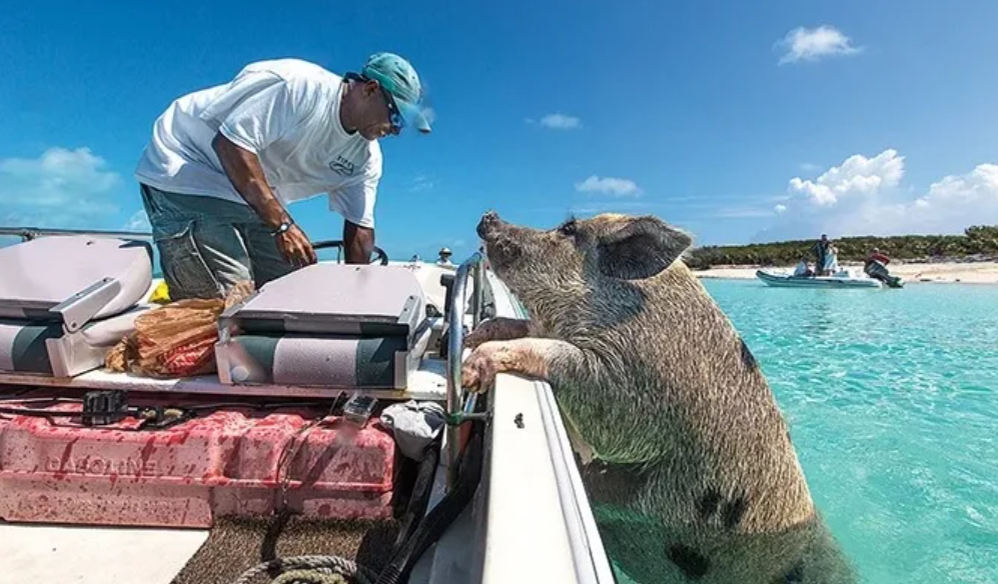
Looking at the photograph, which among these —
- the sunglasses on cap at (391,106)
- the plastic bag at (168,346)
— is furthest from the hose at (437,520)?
the sunglasses on cap at (391,106)

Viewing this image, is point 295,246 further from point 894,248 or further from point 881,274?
point 894,248

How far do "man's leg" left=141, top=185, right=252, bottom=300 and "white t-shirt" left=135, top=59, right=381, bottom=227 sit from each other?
0.06 metres

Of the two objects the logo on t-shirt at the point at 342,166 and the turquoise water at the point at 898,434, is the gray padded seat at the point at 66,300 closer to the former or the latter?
the logo on t-shirt at the point at 342,166

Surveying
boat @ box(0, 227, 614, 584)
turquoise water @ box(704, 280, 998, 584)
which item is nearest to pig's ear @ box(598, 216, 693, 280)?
boat @ box(0, 227, 614, 584)

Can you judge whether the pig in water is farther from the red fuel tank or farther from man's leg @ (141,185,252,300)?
man's leg @ (141,185,252,300)

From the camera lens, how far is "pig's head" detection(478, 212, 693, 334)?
2789 mm

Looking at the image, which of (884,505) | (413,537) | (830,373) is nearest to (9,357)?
(413,537)

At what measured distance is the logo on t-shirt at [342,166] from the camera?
11.2 ft

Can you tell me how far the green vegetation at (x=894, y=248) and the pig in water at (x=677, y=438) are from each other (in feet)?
122

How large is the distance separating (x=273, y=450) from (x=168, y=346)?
2.37ft

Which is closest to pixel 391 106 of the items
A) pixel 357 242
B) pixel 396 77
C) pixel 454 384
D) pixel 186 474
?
pixel 396 77

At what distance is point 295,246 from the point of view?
2852 millimetres

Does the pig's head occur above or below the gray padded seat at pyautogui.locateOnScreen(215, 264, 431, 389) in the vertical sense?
above

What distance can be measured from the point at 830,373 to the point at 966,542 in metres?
5.31
